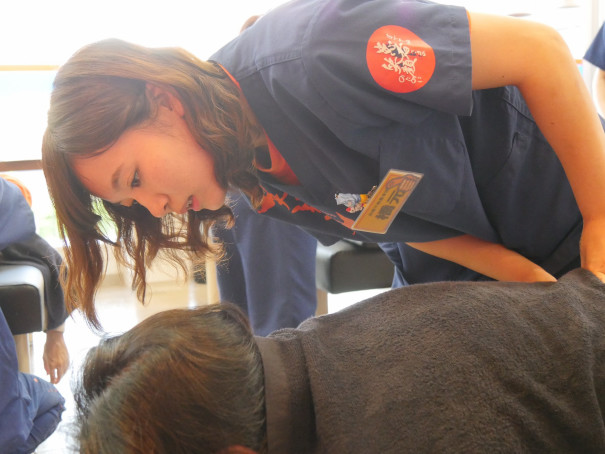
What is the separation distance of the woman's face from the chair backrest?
663mm

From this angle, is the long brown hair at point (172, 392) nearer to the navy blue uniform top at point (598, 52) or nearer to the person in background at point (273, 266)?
the person in background at point (273, 266)

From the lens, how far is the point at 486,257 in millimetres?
945

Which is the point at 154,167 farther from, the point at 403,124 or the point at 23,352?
the point at 23,352

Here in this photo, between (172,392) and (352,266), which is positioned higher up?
(172,392)

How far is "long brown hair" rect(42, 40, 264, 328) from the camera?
0.77 meters

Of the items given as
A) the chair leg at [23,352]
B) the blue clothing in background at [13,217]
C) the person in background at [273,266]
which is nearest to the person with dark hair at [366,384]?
the person in background at [273,266]

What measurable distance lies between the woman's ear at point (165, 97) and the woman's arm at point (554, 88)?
0.41m

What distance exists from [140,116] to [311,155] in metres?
0.26

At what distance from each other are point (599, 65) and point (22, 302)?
1.69 meters

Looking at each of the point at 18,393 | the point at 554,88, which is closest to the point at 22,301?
the point at 18,393

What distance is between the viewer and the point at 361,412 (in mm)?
491

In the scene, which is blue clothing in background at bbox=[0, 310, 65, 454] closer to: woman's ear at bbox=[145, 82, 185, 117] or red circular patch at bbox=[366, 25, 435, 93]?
woman's ear at bbox=[145, 82, 185, 117]

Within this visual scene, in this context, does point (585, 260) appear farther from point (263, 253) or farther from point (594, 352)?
point (263, 253)

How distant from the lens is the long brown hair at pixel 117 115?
2.54 ft
